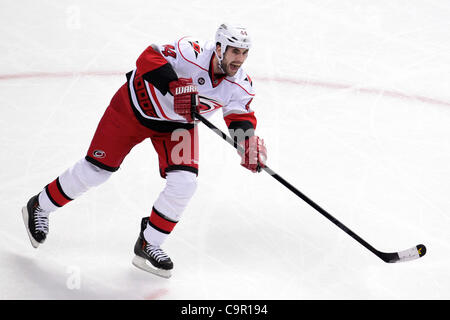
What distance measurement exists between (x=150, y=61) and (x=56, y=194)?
76cm

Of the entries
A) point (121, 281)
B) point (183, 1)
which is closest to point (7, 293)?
point (121, 281)

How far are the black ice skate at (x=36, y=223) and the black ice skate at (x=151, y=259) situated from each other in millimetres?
435

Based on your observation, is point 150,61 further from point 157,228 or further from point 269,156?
point 269,156

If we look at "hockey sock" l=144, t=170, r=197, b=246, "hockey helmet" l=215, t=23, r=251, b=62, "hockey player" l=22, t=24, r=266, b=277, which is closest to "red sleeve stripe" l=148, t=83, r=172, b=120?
"hockey player" l=22, t=24, r=266, b=277

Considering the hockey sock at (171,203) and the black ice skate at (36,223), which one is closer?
the hockey sock at (171,203)

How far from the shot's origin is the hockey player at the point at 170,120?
257 cm

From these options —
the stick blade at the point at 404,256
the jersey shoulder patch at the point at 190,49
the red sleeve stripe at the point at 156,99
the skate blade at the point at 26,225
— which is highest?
the jersey shoulder patch at the point at 190,49

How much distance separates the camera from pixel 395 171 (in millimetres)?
3523

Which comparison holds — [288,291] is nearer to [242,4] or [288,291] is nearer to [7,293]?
[7,293]

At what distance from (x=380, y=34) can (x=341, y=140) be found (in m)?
1.57

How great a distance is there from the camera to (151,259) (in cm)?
272

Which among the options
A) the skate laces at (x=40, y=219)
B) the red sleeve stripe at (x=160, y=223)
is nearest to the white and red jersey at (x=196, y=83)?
the red sleeve stripe at (x=160, y=223)

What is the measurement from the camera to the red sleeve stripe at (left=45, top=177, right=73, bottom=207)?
2.82 meters

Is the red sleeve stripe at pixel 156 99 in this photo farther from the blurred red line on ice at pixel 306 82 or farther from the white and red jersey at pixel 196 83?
the blurred red line on ice at pixel 306 82
